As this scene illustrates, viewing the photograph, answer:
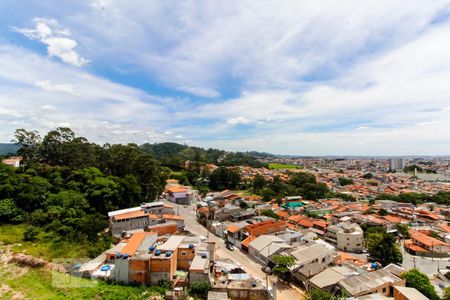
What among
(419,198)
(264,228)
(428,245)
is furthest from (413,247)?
(419,198)

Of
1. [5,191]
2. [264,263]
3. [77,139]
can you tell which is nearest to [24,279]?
[5,191]

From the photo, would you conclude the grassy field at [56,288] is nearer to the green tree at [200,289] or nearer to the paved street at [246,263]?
the green tree at [200,289]

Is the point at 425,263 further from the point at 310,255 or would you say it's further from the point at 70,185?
the point at 70,185

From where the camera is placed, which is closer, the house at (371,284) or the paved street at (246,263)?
the house at (371,284)

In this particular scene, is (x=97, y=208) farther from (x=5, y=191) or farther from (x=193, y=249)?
(x=193, y=249)

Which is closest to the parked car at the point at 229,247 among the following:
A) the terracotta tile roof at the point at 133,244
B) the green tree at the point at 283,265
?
the green tree at the point at 283,265

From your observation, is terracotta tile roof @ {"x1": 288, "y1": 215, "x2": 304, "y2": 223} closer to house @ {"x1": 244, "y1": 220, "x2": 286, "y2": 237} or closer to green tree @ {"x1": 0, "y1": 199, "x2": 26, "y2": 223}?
house @ {"x1": 244, "y1": 220, "x2": 286, "y2": 237}
